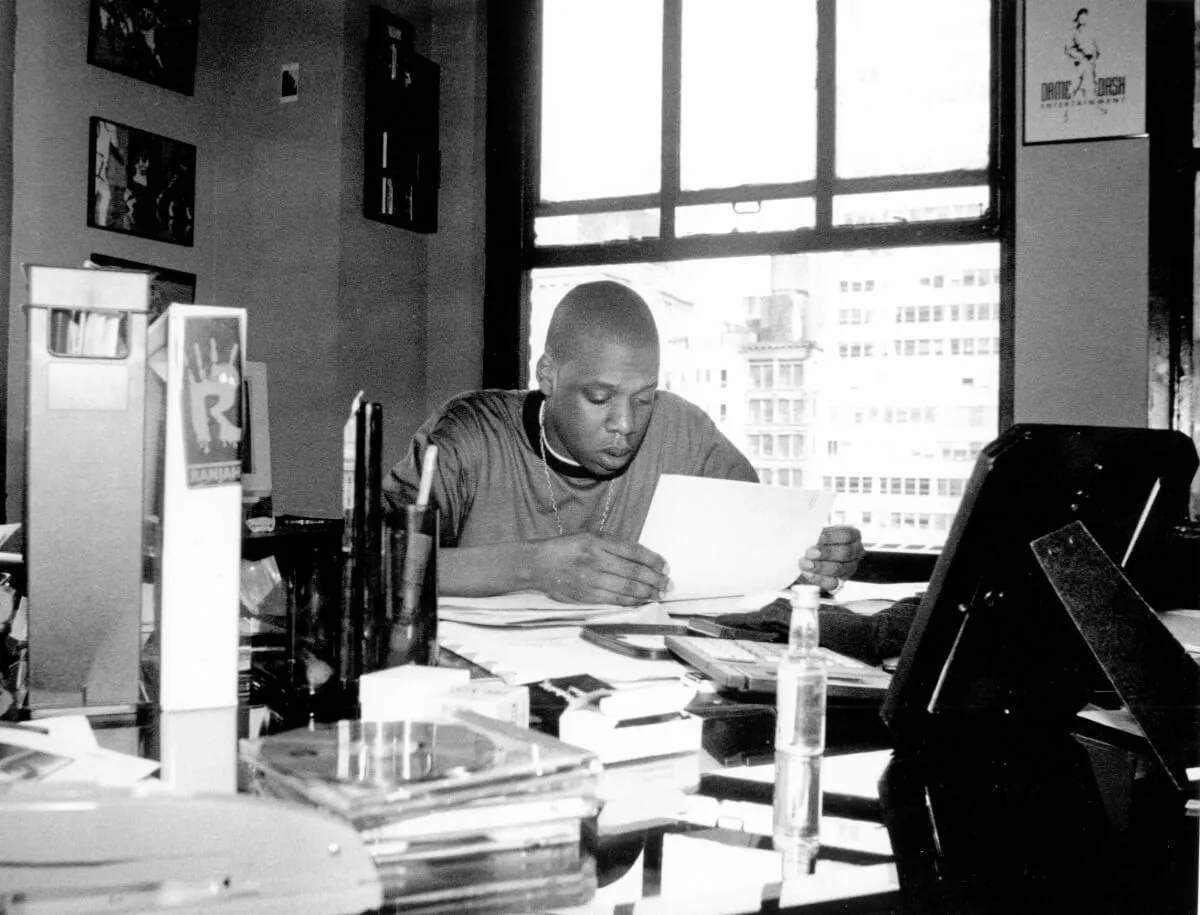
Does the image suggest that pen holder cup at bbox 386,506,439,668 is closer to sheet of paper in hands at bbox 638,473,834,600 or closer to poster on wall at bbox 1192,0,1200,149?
sheet of paper in hands at bbox 638,473,834,600

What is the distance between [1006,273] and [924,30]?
79 cm

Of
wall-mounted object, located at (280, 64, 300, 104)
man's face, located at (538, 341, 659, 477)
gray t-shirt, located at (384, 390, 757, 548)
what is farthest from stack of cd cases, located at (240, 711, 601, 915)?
wall-mounted object, located at (280, 64, 300, 104)

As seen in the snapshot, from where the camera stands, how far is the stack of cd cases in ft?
1.87

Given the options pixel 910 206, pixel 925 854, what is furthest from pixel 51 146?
pixel 925 854

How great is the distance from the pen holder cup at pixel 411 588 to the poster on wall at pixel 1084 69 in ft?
8.96

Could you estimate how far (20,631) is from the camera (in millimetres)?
1217

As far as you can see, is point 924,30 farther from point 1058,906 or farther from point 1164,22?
point 1058,906

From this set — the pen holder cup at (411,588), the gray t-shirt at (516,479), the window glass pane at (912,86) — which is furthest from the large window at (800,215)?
the pen holder cup at (411,588)

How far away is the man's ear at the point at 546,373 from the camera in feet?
6.83

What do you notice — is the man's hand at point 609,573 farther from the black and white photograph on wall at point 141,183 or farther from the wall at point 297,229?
the black and white photograph on wall at point 141,183

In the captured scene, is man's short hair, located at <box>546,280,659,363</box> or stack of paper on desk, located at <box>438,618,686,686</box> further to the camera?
man's short hair, located at <box>546,280,659,363</box>

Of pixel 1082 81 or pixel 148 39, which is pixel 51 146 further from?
pixel 1082 81

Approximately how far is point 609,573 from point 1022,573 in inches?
32.9

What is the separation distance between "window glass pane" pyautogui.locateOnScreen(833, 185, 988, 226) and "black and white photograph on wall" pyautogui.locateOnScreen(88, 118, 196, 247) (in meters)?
2.09
